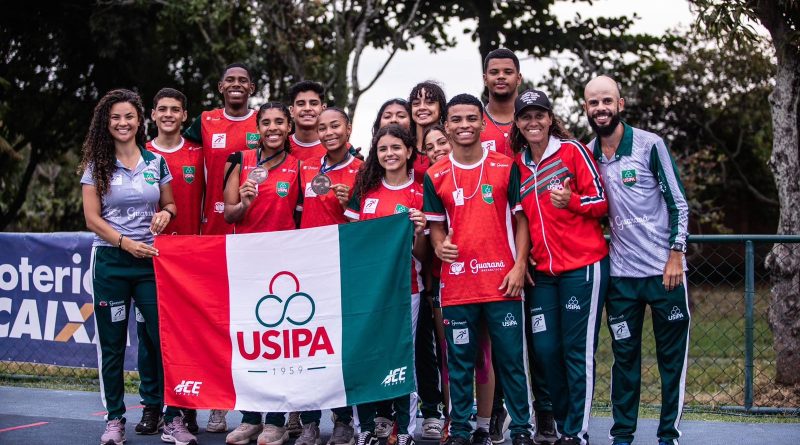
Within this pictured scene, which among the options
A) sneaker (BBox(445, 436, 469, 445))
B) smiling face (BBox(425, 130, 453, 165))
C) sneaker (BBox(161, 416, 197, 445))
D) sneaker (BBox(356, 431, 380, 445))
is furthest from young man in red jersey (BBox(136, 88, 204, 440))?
sneaker (BBox(445, 436, 469, 445))

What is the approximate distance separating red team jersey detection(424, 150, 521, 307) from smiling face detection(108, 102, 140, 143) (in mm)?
1966

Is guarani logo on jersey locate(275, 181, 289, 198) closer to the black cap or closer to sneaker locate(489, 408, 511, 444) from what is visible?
the black cap

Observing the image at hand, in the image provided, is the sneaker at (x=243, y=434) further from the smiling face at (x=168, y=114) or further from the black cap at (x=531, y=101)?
the black cap at (x=531, y=101)

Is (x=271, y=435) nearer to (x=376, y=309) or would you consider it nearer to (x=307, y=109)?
(x=376, y=309)

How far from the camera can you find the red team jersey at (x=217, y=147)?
6293 mm

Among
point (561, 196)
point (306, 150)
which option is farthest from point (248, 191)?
point (561, 196)

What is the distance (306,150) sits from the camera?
242 inches

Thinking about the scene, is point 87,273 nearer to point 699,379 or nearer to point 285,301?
point 285,301

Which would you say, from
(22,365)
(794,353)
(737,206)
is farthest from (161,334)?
(737,206)

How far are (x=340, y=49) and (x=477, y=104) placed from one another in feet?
39.2

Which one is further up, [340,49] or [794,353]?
[340,49]

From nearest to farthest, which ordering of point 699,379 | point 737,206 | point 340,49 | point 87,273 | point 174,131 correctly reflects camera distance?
point 174,131 → point 87,273 → point 699,379 → point 340,49 → point 737,206

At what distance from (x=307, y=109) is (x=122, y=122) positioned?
1190mm

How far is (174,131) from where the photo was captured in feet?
20.3
